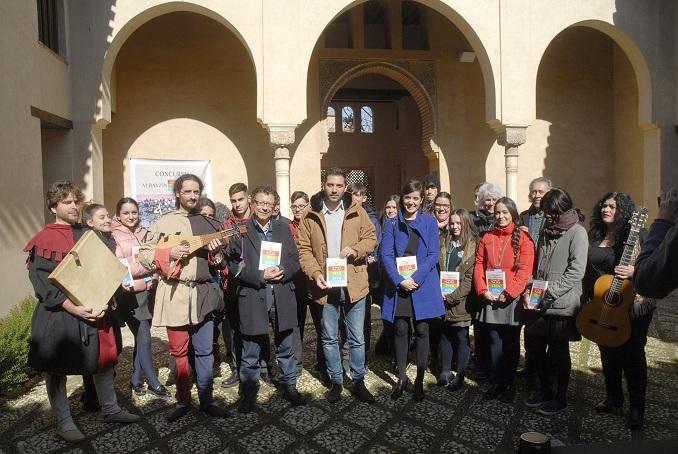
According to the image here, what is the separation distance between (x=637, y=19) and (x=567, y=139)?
2.67 m

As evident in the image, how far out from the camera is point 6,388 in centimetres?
411

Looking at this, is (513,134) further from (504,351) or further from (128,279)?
(128,279)

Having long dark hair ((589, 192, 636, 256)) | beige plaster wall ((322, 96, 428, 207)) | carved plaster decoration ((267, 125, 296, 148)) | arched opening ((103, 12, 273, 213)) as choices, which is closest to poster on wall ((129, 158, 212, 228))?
arched opening ((103, 12, 273, 213))

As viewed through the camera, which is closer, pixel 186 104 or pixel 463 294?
pixel 463 294

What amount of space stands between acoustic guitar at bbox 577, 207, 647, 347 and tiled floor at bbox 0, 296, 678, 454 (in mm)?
588

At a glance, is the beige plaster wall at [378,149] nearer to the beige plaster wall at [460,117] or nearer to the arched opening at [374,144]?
the arched opening at [374,144]

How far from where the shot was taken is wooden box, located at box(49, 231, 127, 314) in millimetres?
2988

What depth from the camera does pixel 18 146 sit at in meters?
5.23

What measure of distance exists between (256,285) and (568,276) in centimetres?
209

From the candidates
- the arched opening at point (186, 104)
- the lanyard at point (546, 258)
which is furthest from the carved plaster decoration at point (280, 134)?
the lanyard at point (546, 258)

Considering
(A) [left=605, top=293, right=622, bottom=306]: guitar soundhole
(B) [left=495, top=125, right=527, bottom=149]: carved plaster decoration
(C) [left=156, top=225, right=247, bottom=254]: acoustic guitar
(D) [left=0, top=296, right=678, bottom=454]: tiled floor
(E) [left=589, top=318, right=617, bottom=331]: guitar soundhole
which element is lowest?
(D) [left=0, top=296, right=678, bottom=454]: tiled floor

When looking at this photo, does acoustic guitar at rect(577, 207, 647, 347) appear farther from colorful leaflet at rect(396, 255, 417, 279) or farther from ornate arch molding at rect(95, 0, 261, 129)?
ornate arch molding at rect(95, 0, 261, 129)

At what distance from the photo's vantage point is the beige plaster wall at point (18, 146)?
16.2 ft

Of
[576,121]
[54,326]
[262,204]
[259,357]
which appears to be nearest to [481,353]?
[259,357]
